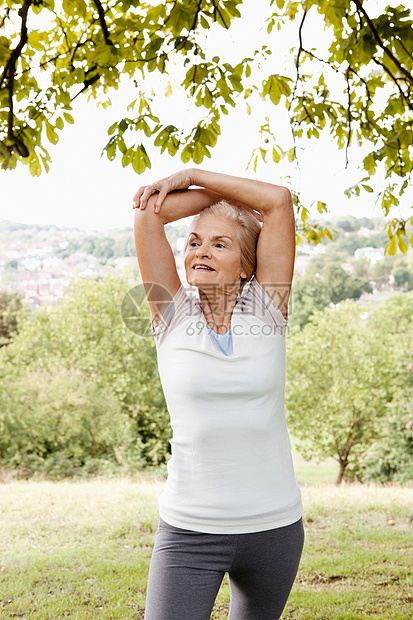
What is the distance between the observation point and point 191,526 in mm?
1368

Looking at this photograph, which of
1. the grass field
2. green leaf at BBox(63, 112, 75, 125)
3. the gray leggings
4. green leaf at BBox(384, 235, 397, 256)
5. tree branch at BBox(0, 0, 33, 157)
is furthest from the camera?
green leaf at BBox(384, 235, 397, 256)

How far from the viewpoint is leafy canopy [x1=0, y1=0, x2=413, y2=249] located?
110 inches

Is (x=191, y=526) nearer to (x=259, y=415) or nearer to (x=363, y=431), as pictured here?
(x=259, y=415)

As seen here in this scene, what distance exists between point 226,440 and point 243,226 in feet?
1.99

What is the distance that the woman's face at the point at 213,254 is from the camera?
5.09 ft

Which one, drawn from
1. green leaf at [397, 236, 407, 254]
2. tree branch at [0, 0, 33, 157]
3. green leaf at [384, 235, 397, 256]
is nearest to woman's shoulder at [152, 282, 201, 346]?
tree branch at [0, 0, 33, 157]

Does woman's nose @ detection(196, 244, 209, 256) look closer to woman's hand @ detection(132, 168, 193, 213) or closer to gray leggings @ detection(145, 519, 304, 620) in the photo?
A: woman's hand @ detection(132, 168, 193, 213)

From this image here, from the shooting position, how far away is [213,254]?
Answer: 5.08 ft

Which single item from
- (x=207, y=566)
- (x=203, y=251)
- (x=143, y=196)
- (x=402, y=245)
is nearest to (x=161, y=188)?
(x=143, y=196)

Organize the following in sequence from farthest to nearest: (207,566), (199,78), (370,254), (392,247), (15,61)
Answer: (370,254)
(392,247)
(199,78)
(15,61)
(207,566)

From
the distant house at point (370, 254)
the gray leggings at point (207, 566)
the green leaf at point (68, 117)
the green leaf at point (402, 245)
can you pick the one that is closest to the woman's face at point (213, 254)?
the gray leggings at point (207, 566)

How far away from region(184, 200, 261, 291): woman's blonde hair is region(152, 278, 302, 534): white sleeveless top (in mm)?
264

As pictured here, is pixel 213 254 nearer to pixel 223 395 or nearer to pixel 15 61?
pixel 223 395

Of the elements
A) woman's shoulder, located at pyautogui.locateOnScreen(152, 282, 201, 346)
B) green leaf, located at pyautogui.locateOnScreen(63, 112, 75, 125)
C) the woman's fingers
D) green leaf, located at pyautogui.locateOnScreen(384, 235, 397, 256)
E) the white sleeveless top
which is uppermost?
green leaf, located at pyautogui.locateOnScreen(63, 112, 75, 125)
